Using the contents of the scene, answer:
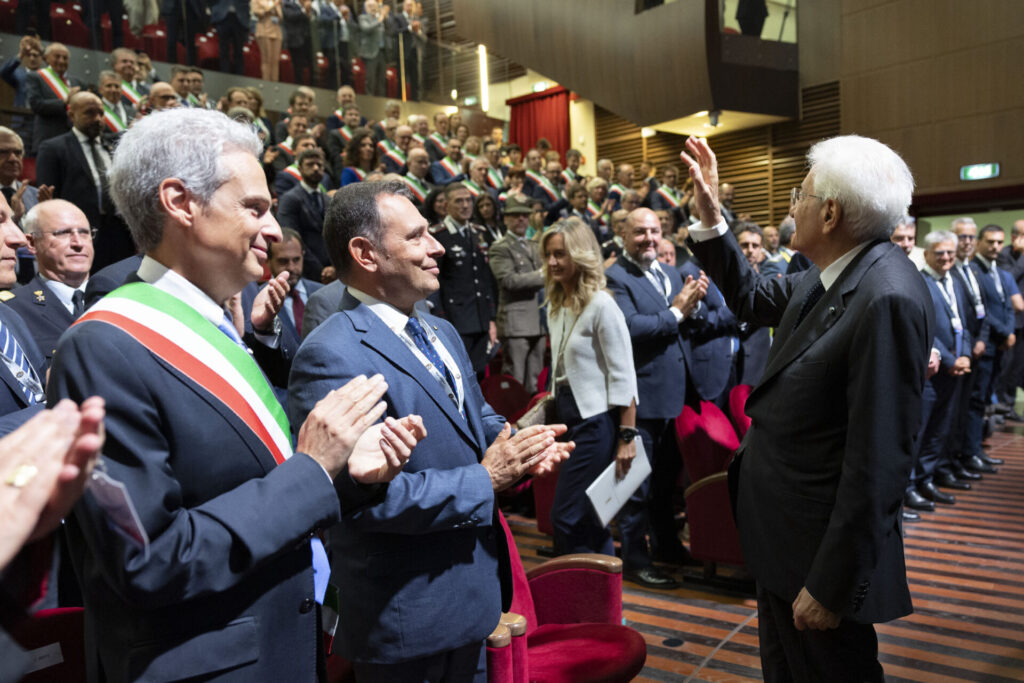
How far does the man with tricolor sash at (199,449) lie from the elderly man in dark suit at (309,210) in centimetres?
416

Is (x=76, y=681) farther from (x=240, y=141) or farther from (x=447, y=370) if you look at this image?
(x=240, y=141)

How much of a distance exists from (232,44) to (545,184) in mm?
4573

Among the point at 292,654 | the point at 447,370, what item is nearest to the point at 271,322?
the point at 447,370

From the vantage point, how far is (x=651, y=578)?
3.39 meters

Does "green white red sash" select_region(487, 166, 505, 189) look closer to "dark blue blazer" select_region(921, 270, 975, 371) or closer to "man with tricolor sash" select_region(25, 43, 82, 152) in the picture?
"man with tricolor sash" select_region(25, 43, 82, 152)

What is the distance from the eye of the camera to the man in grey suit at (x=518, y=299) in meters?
5.71

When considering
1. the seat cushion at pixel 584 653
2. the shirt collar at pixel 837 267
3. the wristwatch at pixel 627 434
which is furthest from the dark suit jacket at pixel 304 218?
the shirt collar at pixel 837 267

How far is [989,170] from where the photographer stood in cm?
873

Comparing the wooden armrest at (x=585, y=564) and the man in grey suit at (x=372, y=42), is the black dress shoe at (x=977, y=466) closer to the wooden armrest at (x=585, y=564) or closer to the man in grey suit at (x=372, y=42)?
the wooden armrest at (x=585, y=564)

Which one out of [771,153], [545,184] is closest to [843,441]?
[545,184]

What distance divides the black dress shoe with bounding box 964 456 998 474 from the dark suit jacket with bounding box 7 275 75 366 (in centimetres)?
536

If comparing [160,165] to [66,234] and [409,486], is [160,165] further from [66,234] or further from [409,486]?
[66,234]

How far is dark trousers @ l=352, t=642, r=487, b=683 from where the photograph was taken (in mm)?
1446

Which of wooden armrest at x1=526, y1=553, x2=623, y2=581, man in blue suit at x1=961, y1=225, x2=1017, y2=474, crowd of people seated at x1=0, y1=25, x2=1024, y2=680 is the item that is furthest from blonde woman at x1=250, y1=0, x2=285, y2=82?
wooden armrest at x1=526, y1=553, x2=623, y2=581
